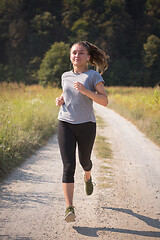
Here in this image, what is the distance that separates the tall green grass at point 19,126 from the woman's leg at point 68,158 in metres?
1.87

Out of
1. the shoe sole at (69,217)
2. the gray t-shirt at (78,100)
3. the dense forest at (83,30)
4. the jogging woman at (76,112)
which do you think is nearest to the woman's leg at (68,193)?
the jogging woman at (76,112)

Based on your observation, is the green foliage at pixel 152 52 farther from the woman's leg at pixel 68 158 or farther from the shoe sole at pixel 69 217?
the shoe sole at pixel 69 217

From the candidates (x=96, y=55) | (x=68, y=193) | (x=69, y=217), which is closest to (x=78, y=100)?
(x=96, y=55)

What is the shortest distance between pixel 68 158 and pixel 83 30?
47174 millimetres

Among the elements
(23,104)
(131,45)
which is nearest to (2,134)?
(23,104)

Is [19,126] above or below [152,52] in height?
below

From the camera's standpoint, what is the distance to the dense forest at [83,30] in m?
49.5

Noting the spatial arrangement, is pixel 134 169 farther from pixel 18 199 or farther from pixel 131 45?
pixel 131 45

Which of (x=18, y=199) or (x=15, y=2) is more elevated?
(x=15, y=2)

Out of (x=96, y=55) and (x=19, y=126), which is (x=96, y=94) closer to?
(x=96, y=55)

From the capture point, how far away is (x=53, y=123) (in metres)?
9.91

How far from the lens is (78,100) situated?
9.96 feet

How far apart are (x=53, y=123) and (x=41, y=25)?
45.5 m

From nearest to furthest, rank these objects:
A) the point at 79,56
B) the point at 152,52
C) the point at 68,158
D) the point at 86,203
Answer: the point at 68,158
the point at 79,56
the point at 86,203
the point at 152,52
